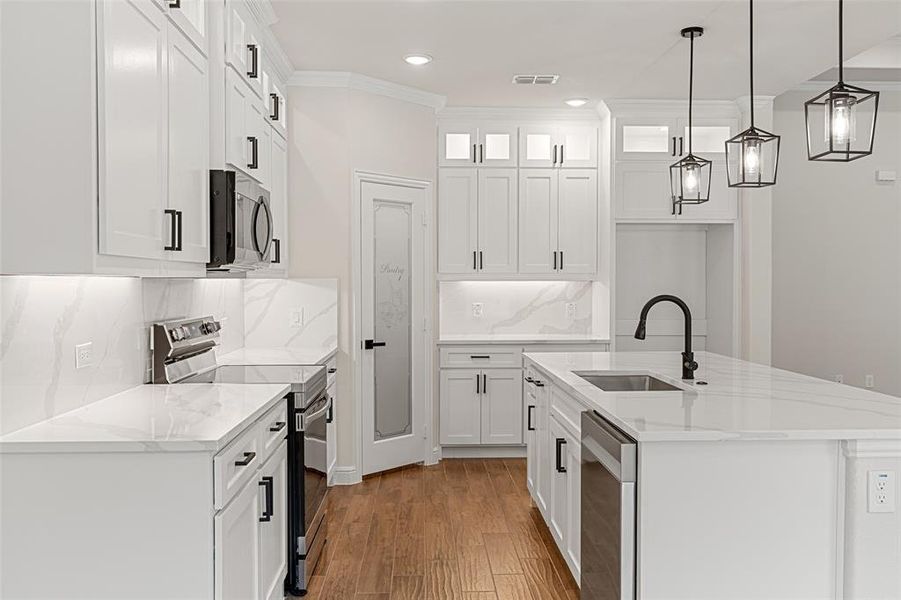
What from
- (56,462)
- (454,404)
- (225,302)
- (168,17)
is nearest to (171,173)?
(168,17)

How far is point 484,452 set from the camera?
5.82 meters

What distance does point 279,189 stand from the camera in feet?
15.1

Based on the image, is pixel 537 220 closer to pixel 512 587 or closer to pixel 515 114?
pixel 515 114

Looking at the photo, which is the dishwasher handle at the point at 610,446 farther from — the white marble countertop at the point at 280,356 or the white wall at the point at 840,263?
the white wall at the point at 840,263

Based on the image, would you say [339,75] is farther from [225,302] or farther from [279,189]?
[225,302]

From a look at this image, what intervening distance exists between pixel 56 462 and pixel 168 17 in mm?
1488

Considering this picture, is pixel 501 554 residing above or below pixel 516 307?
below

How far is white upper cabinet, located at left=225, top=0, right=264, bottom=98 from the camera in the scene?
3.13 m

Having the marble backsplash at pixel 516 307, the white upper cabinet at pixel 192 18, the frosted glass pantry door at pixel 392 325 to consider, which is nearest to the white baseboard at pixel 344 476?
the frosted glass pantry door at pixel 392 325

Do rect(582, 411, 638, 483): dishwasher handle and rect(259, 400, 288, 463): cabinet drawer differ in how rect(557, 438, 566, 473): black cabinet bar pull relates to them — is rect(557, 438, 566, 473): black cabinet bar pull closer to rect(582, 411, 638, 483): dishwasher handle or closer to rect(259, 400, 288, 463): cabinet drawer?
rect(582, 411, 638, 483): dishwasher handle

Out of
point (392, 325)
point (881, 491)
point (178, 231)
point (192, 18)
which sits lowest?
point (881, 491)

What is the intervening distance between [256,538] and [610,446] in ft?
4.18

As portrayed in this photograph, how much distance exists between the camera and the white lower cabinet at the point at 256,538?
2111 mm

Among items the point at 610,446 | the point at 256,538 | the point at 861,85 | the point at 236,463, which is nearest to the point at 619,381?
the point at 610,446
